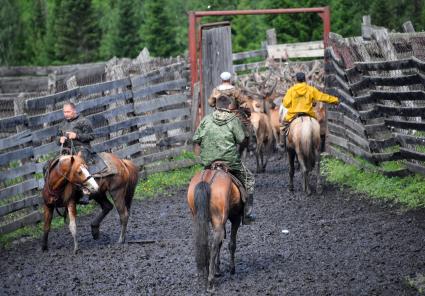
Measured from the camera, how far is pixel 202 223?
427 inches

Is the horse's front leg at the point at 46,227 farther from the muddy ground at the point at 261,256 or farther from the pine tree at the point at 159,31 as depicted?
the pine tree at the point at 159,31

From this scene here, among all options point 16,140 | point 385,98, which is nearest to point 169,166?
point 16,140

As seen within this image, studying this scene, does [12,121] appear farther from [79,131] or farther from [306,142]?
[306,142]

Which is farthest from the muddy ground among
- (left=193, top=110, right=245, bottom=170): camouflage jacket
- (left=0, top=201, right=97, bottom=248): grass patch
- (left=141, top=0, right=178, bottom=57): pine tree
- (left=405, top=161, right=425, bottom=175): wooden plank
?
(left=141, top=0, right=178, bottom=57): pine tree

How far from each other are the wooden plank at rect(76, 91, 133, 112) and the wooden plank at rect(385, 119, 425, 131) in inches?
214

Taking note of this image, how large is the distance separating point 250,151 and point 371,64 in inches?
356

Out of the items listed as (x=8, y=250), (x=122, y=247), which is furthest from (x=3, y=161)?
(x=122, y=247)

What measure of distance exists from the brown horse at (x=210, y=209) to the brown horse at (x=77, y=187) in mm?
2851

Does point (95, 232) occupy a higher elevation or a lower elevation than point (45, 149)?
lower

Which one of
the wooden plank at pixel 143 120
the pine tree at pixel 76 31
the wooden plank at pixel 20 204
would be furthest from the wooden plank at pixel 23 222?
the pine tree at pixel 76 31

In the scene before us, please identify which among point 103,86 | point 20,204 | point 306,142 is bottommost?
point 20,204

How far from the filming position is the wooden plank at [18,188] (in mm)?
15242

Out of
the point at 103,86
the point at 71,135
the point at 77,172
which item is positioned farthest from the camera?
Answer: the point at 103,86

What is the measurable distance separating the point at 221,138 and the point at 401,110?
5035 millimetres
